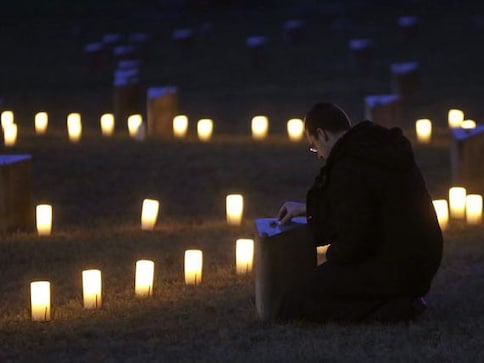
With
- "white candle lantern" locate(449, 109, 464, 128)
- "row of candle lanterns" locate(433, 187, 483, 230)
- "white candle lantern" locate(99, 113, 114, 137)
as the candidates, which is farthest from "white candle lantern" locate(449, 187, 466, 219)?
"white candle lantern" locate(99, 113, 114, 137)

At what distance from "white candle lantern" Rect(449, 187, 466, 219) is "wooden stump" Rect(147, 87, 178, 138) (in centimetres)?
436

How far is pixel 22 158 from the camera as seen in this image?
8938 mm

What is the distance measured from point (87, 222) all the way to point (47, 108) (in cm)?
639

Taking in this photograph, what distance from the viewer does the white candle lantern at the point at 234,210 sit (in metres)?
9.05

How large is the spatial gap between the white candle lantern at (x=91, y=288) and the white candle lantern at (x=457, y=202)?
3193 mm

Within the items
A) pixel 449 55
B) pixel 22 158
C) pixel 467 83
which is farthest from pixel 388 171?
pixel 449 55

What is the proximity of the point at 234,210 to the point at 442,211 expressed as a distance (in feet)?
4.73

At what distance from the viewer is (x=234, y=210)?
29.8ft

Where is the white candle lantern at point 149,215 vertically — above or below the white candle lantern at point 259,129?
above

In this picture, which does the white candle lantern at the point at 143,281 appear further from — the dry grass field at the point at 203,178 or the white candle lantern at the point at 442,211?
the white candle lantern at the point at 442,211

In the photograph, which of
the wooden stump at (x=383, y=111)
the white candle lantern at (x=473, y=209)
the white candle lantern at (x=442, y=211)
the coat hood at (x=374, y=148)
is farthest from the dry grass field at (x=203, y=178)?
the coat hood at (x=374, y=148)

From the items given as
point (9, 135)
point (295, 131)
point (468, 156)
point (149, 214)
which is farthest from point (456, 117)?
point (149, 214)

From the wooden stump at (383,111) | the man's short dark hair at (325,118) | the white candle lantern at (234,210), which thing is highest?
the man's short dark hair at (325,118)

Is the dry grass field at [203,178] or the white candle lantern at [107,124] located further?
the white candle lantern at [107,124]
